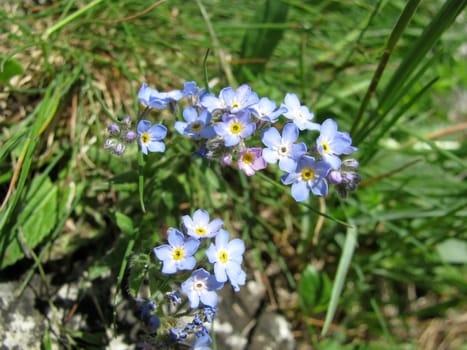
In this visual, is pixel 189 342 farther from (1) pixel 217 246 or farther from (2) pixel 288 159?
(2) pixel 288 159

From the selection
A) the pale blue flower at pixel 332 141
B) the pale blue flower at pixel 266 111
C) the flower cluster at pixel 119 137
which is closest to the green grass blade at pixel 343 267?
the pale blue flower at pixel 332 141

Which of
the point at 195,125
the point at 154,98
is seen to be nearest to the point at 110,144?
the point at 154,98

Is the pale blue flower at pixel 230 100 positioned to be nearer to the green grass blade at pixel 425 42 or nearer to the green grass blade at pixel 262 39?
the green grass blade at pixel 425 42

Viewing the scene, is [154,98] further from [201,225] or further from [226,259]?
[226,259]

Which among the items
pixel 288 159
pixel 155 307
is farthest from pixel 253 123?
pixel 155 307

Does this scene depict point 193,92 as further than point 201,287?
Yes

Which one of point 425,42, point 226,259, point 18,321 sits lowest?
point 18,321

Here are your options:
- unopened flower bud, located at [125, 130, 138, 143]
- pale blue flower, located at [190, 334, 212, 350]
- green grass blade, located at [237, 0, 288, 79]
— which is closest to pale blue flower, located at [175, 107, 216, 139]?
unopened flower bud, located at [125, 130, 138, 143]

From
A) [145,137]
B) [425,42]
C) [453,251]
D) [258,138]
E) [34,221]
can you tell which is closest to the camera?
[145,137]
